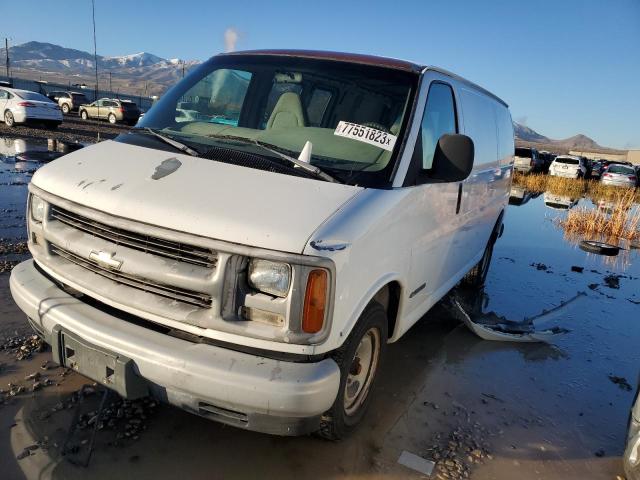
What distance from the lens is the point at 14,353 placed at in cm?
335

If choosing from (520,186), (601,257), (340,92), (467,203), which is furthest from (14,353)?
(520,186)

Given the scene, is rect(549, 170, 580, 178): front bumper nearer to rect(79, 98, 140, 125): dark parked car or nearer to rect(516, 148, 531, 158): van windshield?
rect(516, 148, 531, 158): van windshield

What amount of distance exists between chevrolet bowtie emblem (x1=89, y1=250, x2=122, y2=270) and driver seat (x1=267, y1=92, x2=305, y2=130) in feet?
4.60

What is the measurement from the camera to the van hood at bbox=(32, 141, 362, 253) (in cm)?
216

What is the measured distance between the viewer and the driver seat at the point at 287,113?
10.8ft

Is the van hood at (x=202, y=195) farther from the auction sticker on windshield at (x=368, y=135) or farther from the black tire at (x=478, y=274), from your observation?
the black tire at (x=478, y=274)

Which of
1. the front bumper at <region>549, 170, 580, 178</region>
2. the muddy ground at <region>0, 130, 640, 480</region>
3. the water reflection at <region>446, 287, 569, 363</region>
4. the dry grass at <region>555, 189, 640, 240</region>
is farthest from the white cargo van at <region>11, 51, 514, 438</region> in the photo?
the front bumper at <region>549, 170, 580, 178</region>

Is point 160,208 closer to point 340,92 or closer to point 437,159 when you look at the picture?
point 340,92

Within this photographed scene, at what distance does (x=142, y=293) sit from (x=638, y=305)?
640 cm

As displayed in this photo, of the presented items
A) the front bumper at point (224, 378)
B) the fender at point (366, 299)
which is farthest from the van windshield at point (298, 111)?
the front bumper at point (224, 378)

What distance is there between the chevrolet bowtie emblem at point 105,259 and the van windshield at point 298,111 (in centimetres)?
79

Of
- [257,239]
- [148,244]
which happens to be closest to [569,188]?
[257,239]

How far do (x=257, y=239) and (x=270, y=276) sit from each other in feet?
0.58

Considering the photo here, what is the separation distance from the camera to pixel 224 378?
6.79 ft
